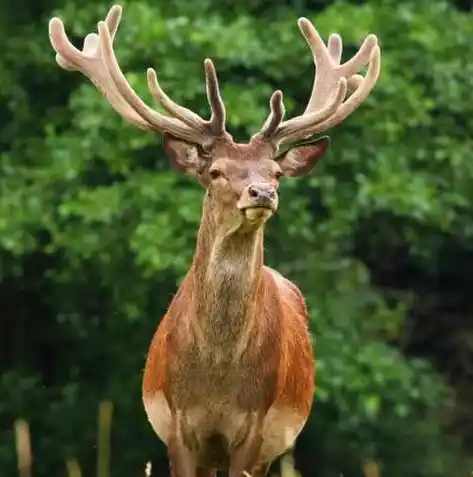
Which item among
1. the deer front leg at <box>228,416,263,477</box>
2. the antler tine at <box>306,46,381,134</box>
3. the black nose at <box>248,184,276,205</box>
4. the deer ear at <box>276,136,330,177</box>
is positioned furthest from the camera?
the antler tine at <box>306,46,381,134</box>

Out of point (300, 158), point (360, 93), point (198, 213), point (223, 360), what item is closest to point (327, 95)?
point (360, 93)

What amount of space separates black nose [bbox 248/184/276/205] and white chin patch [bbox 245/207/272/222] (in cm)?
4

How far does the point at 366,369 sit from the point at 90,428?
265 cm

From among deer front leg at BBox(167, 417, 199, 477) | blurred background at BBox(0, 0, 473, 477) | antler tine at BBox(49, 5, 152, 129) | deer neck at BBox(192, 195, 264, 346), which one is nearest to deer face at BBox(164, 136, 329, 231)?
deer neck at BBox(192, 195, 264, 346)

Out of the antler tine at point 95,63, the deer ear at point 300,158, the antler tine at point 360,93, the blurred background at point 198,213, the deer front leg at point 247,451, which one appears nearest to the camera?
the deer front leg at point 247,451

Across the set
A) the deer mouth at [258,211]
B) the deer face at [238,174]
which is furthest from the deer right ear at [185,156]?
the deer mouth at [258,211]

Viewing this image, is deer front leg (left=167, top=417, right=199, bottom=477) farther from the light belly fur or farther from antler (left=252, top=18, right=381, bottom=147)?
antler (left=252, top=18, right=381, bottom=147)

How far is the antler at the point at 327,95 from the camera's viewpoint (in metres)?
7.39

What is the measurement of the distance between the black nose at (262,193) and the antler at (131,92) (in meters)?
0.48

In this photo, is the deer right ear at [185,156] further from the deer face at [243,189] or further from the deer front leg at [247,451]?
the deer front leg at [247,451]

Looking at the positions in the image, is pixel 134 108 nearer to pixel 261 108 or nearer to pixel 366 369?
pixel 261 108

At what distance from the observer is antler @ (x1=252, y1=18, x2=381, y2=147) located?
24.2 ft

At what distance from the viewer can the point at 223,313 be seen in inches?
289

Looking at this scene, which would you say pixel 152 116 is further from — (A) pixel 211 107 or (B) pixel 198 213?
(B) pixel 198 213
